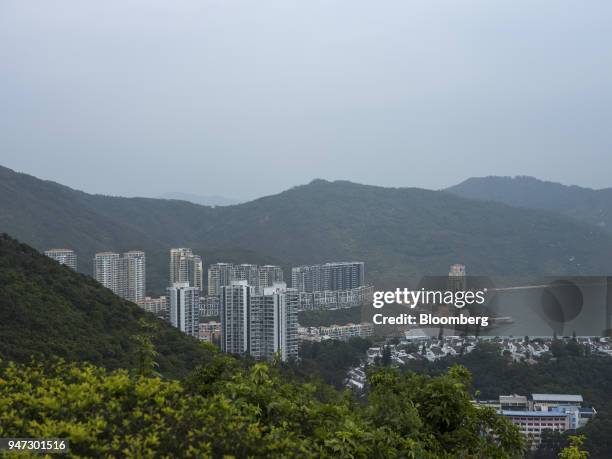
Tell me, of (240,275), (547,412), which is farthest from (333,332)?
(547,412)

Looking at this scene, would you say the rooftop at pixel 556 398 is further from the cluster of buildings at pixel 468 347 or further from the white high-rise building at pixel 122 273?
the white high-rise building at pixel 122 273

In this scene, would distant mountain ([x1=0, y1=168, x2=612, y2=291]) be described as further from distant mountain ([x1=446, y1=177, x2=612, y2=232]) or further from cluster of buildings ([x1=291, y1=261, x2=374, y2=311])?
distant mountain ([x1=446, y1=177, x2=612, y2=232])

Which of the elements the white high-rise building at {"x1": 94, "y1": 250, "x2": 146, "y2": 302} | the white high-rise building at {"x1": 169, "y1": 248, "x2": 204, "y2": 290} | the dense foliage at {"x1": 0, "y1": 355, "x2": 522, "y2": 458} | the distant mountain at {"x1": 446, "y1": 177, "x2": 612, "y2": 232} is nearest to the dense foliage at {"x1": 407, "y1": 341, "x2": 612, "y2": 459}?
the dense foliage at {"x1": 0, "y1": 355, "x2": 522, "y2": 458}

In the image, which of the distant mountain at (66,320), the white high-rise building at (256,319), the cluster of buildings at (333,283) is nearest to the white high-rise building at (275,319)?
the white high-rise building at (256,319)

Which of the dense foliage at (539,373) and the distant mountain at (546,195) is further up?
the distant mountain at (546,195)

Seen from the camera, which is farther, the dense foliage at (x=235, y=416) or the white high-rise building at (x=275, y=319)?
the white high-rise building at (x=275, y=319)

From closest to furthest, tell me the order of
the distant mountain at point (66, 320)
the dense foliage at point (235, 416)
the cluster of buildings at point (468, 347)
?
the dense foliage at point (235, 416) < the distant mountain at point (66, 320) < the cluster of buildings at point (468, 347)

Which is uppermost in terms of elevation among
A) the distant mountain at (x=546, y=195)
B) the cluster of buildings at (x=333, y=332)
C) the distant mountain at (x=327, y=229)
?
the distant mountain at (x=546, y=195)
